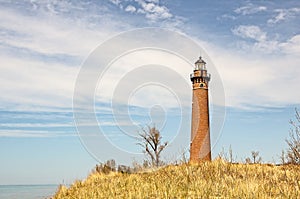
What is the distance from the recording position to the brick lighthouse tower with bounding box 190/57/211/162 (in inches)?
1372

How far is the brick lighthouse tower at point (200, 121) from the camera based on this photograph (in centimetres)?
3484

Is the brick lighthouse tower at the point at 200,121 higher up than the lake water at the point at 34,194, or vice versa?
the brick lighthouse tower at the point at 200,121

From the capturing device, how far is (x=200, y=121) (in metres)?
35.5

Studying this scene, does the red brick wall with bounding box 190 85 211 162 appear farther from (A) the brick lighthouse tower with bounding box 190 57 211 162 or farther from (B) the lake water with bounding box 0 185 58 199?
(B) the lake water with bounding box 0 185 58 199

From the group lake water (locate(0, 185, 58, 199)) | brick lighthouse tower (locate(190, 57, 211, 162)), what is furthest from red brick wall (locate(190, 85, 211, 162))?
lake water (locate(0, 185, 58, 199))

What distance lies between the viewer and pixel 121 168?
23.2 meters

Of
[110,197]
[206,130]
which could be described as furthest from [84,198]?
[206,130]

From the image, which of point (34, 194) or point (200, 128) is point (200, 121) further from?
point (34, 194)

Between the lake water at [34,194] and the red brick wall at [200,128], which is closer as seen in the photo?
the lake water at [34,194]

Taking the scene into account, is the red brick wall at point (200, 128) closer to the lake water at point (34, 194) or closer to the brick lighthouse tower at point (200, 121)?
the brick lighthouse tower at point (200, 121)

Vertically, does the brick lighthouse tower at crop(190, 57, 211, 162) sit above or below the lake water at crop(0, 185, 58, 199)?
above

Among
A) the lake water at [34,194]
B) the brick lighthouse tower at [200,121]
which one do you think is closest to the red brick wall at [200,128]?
the brick lighthouse tower at [200,121]

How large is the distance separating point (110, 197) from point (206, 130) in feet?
91.2

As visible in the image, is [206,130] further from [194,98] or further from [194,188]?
[194,188]
